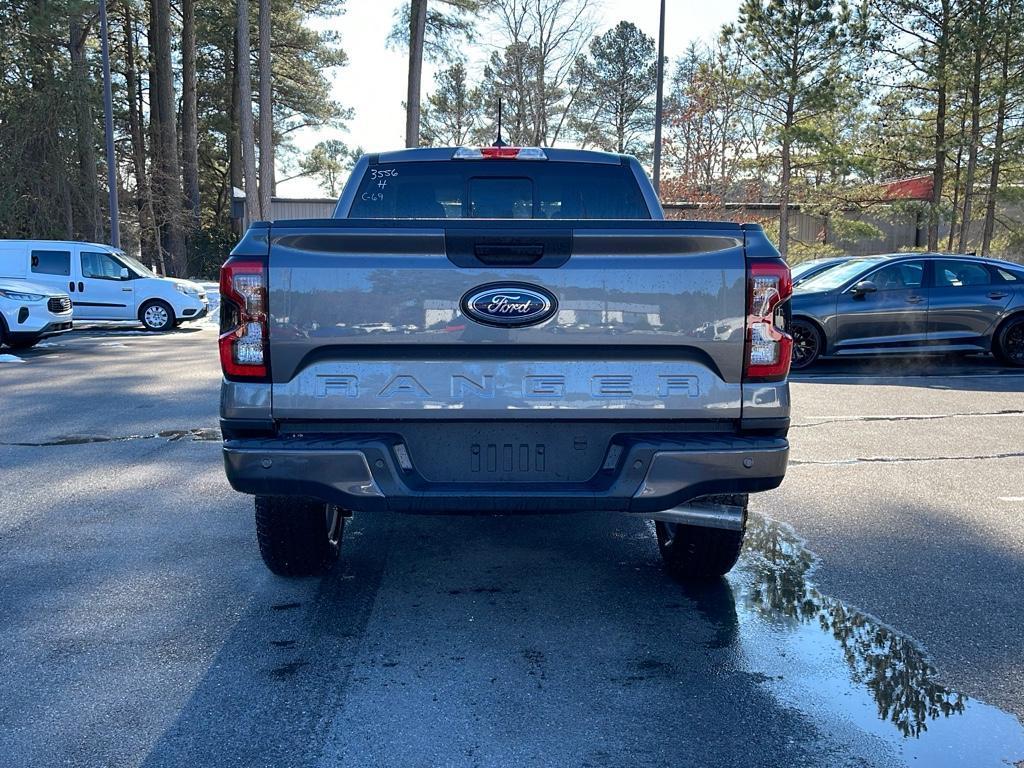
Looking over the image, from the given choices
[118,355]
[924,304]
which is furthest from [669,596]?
[118,355]

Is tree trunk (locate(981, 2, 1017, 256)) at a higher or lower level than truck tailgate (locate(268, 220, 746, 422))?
higher

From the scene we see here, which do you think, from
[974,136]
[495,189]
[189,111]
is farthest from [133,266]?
[974,136]

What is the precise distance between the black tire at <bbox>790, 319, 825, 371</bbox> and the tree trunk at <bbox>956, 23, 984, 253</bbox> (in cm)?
1583

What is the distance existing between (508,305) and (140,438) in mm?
5539

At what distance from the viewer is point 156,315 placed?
18.9 meters

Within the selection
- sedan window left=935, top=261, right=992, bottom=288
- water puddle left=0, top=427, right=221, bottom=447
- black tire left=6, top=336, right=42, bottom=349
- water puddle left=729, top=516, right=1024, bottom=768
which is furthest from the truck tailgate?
black tire left=6, top=336, right=42, bottom=349

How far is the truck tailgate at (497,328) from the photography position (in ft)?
10.8

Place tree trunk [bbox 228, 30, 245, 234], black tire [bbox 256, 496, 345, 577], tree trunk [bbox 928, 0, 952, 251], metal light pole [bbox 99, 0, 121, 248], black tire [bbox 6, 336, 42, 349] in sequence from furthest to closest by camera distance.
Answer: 1. tree trunk [bbox 228, 30, 245, 234]
2. tree trunk [bbox 928, 0, 952, 251]
3. metal light pole [bbox 99, 0, 121, 248]
4. black tire [bbox 6, 336, 42, 349]
5. black tire [bbox 256, 496, 345, 577]

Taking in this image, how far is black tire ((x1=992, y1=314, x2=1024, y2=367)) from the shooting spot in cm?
1255

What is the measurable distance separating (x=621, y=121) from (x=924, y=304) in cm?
3908

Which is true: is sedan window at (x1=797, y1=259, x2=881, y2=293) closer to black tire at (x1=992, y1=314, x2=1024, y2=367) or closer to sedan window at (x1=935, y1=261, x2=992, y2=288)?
sedan window at (x1=935, y1=261, x2=992, y2=288)

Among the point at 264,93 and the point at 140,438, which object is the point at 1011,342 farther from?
the point at 264,93

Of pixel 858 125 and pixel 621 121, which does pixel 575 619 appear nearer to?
pixel 858 125

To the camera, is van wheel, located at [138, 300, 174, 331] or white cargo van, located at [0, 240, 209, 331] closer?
white cargo van, located at [0, 240, 209, 331]
